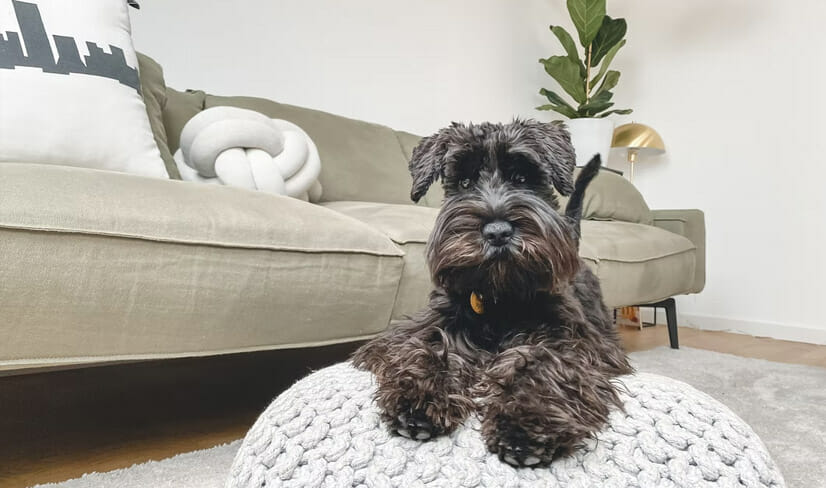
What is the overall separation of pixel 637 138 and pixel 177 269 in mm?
3724

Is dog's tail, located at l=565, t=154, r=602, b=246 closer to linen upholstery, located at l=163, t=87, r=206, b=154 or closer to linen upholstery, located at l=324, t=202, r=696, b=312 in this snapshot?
linen upholstery, located at l=324, t=202, r=696, b=312

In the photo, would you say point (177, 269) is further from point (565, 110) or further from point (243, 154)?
point (565, 110)

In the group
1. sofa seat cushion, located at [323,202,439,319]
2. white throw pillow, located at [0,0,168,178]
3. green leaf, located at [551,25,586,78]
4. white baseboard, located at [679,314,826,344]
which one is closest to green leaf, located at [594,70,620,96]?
green leaf, located at [551,25,586,78]

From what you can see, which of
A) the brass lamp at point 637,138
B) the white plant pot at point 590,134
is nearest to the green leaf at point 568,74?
the white plant pot at point 590,134

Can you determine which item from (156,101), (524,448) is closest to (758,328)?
(524,448)

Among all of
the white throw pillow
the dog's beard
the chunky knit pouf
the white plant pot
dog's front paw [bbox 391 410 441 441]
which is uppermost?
the white throw pillow

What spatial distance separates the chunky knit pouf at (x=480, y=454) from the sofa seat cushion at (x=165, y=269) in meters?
0.38

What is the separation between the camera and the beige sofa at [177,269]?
102cm

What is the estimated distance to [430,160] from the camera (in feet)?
3.91

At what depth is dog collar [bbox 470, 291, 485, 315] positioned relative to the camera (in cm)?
108

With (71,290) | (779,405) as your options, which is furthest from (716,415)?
(779,405)

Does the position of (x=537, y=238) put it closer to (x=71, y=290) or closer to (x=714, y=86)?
(x=71, y=290)

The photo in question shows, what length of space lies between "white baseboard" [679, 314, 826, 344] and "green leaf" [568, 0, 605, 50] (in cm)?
227

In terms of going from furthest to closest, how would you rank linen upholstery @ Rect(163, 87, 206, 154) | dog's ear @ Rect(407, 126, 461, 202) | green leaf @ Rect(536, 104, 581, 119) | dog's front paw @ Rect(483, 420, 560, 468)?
green leaf @ Rect(536, 104, 581, 119) → linen upholstery @ Rect(163, 87, 206, 154) → dog's ear @ Rect(407, 126, 461, 202) → dog's front paw @ Rect(483, 420, 560, 468)
